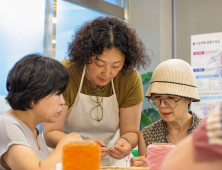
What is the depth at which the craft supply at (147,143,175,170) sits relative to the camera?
74cm

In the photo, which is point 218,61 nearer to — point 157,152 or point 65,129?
point 65,129

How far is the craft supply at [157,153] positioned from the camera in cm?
74

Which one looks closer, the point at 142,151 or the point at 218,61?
the point at 142,151

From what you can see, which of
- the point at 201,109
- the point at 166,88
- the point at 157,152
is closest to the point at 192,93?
the point at 166,88

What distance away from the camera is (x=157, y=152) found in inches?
29.3

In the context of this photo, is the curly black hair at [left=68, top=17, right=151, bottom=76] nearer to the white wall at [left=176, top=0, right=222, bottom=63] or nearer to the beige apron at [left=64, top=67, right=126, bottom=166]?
the beige apron at [left=64, top=67, right=126, bottom=166]

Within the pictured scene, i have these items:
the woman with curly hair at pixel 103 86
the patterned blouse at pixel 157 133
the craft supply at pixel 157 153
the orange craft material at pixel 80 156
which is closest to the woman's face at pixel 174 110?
the patterned blouse at pixel 157 133

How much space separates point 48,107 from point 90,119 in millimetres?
506

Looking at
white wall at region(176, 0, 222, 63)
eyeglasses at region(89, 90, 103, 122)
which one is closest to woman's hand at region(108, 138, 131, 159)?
eyeglasses at region(89, 90, 103, 122)

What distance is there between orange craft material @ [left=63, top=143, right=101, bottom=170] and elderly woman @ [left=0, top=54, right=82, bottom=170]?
42 centimetres

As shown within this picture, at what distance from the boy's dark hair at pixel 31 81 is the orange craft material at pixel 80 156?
620mm

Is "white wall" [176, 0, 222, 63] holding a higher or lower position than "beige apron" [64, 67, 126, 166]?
higher

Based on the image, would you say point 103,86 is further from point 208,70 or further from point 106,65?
point 208,70

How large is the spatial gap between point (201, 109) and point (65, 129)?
198cm
